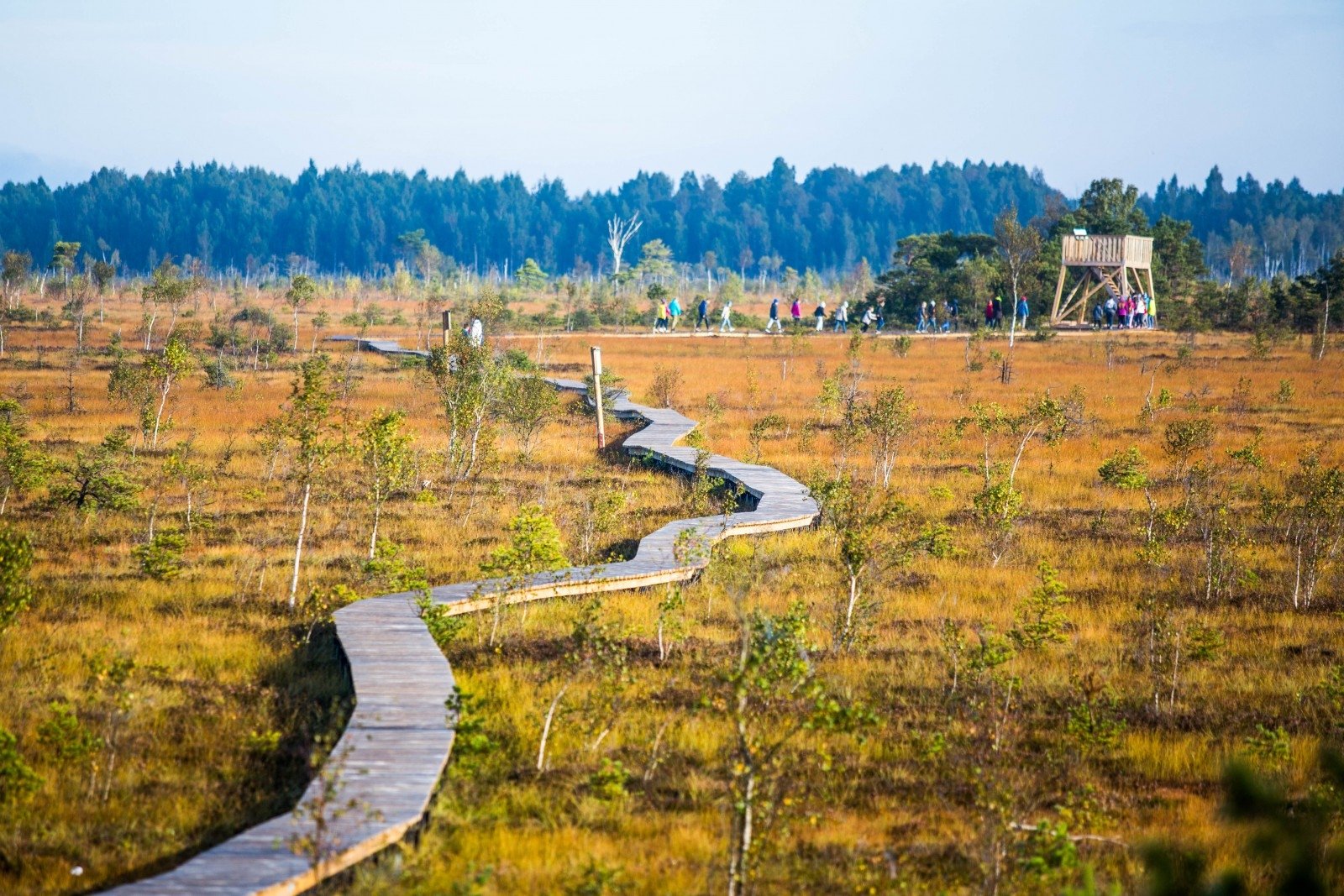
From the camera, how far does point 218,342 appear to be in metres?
35.8

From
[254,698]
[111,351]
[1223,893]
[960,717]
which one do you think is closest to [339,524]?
[254,698]

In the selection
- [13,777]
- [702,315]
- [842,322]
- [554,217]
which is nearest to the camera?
[13,777]

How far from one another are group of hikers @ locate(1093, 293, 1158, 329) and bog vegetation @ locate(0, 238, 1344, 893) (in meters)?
25.3

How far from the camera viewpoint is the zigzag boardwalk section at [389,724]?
5.48m

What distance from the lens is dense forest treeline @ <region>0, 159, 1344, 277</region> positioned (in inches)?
4715

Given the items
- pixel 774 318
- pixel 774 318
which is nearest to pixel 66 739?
pixel 774 318

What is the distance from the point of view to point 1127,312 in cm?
4572

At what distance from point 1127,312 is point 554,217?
97460mm

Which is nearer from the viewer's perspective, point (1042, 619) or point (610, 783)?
point (610, 783)

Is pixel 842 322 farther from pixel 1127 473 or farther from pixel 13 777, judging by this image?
pixel 13 777

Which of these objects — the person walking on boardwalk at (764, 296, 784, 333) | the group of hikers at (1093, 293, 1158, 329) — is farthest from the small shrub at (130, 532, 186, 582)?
the group of hikers at (1093, 293, 1158, 329)

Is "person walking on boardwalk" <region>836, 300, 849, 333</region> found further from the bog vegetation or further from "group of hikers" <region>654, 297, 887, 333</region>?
the bog vegetation

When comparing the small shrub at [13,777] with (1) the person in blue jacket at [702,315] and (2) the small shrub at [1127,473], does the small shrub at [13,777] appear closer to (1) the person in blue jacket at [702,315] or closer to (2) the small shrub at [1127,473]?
(2) the small shrub at [1127,473]

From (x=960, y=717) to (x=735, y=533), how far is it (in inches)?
203
